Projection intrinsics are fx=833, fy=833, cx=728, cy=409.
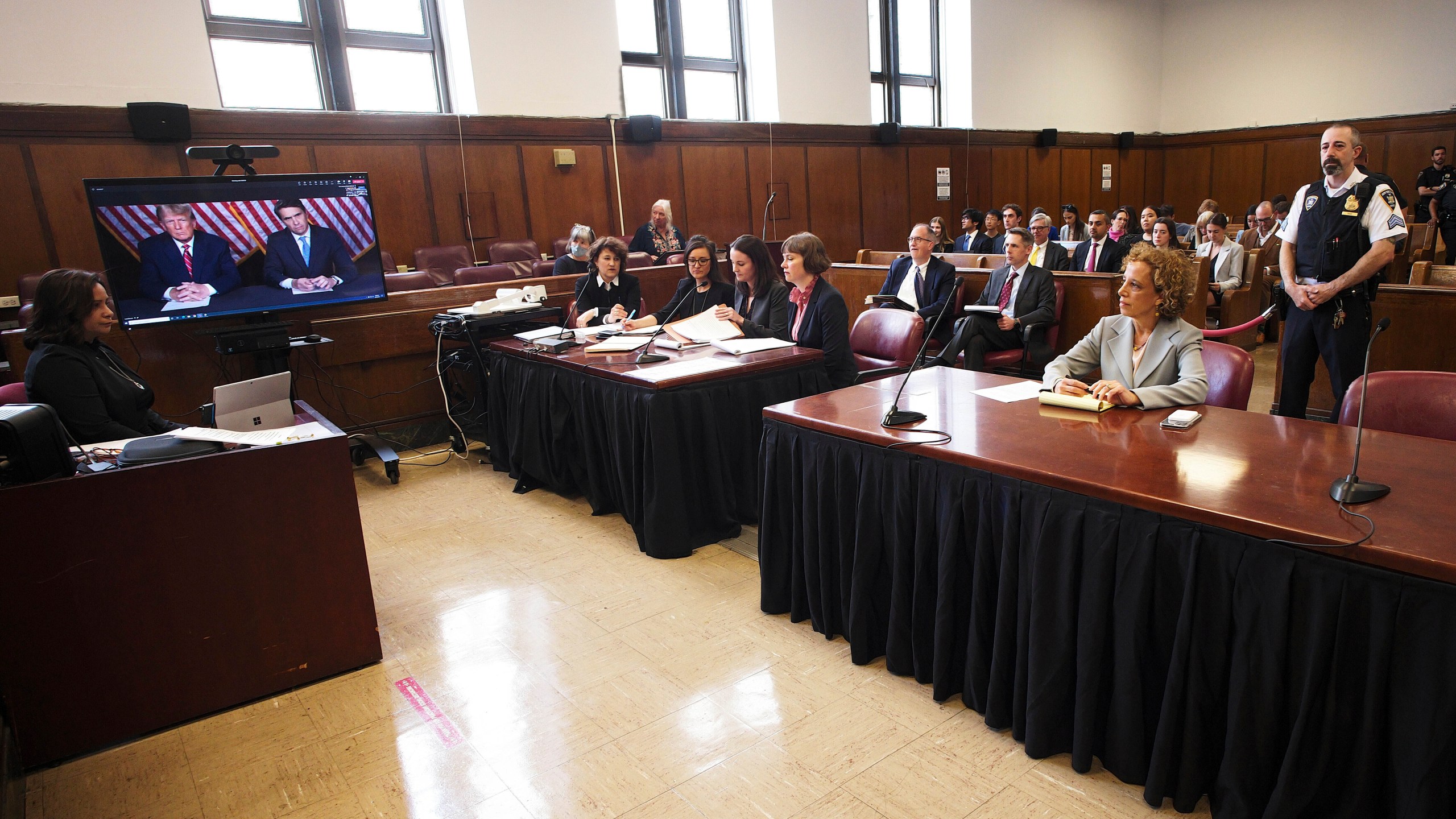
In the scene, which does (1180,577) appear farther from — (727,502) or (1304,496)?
(727,502)

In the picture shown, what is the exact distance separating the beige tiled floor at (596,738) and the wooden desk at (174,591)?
0.11 m

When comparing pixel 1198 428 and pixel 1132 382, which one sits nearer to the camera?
pixel 1198 428

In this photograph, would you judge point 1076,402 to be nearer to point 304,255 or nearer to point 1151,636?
point 1151,636

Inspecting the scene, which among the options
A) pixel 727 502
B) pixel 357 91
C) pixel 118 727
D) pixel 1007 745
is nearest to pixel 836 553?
pixel 1007 745

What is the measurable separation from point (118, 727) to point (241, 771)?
1.39 ft

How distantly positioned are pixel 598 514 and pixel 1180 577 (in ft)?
8.56

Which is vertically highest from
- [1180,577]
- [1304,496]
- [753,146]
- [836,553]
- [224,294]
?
[753,146]

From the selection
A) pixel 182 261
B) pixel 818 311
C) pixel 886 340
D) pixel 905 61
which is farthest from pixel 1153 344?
pixel 905 61

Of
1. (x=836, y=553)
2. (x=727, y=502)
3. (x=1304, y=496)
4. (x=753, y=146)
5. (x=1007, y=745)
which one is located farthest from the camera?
(x=753, y=146)

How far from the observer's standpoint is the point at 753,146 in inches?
373

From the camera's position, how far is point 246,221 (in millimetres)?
4188

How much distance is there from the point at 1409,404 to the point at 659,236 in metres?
6.45

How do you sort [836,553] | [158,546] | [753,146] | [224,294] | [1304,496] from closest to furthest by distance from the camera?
[1304,496], [158,546], [836,553], [224,294], [753,146]

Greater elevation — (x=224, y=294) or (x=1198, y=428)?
(x=224, y=294)
